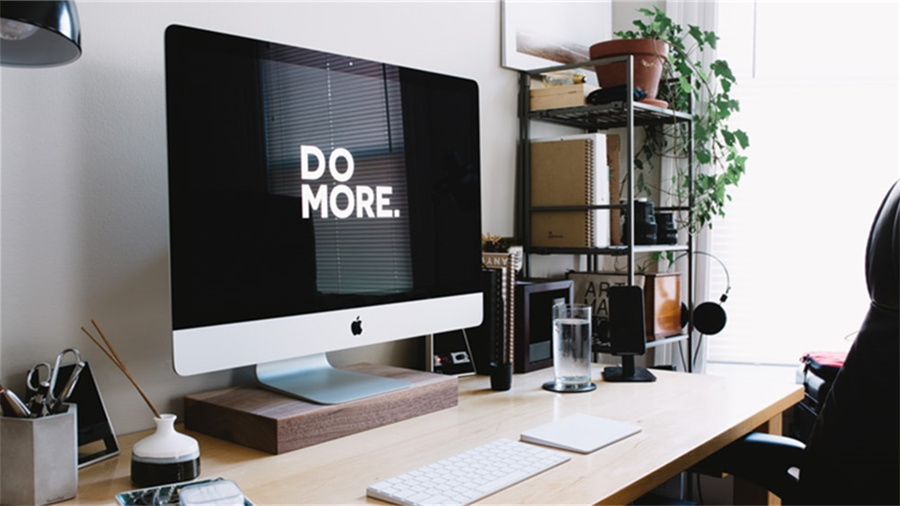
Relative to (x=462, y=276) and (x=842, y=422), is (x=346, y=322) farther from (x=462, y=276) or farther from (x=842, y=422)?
(x=842, y=422)

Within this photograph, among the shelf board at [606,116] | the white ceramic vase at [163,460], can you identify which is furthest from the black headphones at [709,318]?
the white ceramic vase at [163,460]

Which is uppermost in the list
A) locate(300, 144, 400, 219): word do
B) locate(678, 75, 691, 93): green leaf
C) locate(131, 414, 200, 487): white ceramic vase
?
locate(678, 75, 691, 93): green leaf

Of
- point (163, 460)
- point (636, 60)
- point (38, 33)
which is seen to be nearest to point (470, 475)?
point (163, 460)

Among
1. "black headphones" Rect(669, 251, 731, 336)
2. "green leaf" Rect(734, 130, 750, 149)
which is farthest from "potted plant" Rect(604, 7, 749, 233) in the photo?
"black headphones" Rect(669, 251, 731, 336)

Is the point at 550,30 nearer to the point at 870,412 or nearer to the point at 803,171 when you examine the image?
the point at 803,171

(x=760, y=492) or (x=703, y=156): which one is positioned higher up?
(x=703, y=156)

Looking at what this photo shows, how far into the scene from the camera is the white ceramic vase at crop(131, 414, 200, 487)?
1.05m

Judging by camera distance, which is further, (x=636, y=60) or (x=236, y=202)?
(x=636, y=60)

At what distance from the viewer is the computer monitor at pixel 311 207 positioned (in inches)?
45.8

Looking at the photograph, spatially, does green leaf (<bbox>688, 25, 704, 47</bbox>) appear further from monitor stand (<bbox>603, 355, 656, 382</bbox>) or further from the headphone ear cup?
monitor stand (<bbox>603, 355, 656, 382</bbox>)

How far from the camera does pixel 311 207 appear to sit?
135 cm

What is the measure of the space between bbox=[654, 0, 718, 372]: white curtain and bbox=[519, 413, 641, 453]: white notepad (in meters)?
1.38

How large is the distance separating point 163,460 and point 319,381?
40 centimetres

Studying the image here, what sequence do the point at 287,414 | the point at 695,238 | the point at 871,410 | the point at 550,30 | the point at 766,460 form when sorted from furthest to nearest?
the point at 695,238, the point at 550,30, the point at 766,460, the point at 287,414, the point at 871,410
